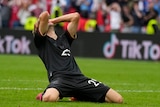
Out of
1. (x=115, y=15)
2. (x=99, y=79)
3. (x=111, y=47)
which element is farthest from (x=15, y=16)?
(x=99, y=79)

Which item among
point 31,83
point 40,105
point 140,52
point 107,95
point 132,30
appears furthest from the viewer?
point 132,30

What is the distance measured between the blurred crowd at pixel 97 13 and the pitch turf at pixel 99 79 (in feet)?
9.61

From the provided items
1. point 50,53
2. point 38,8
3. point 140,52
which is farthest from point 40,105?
point 38,8

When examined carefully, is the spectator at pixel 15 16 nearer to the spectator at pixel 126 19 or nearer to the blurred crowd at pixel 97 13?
the blurred crowd at pixel 97 13

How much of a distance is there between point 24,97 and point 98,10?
18195mm

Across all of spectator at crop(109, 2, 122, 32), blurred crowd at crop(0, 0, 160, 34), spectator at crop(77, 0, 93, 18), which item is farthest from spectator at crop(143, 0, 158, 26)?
spectator at crop(77, 0, 93, 18)

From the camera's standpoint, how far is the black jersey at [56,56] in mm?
11719

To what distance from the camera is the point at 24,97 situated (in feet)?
40.3

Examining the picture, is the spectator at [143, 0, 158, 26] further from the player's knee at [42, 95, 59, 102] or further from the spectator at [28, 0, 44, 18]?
the player's knee at [42, 95, 59, 102]

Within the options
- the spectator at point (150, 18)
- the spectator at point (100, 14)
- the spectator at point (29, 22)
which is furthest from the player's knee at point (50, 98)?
the spectator at point (29, 22)

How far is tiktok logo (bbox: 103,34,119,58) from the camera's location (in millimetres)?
27984

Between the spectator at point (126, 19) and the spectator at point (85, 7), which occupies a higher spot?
the spectator at point (85, 7)

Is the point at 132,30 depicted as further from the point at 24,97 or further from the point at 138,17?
the point at 24,97

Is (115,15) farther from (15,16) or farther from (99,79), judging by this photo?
(99,79)
